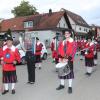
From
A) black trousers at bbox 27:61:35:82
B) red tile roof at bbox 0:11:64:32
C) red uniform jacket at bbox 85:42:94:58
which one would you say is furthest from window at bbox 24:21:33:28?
black trousers at bbox 27:61:35:82

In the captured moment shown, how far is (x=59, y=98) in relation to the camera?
8.39 metres

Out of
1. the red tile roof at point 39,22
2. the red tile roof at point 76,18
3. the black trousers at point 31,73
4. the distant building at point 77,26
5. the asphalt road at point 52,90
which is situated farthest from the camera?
the red tile roof at point 76,18

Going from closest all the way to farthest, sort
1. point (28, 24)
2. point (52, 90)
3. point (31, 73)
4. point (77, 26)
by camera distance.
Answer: point (52, 90) → point (31, 73) → point (28, 24) → point (77, 26)

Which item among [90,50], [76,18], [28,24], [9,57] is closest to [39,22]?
[28,24]

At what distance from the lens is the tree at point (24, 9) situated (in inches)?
2889

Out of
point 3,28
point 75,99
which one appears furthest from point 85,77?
point 3,28

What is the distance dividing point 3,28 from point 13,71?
50.3 metres

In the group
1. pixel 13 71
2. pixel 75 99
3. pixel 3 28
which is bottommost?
pixel 75 99

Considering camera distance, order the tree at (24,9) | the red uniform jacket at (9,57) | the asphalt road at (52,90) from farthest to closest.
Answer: the tree at (24,9), the red uniform jacket at (9,57), the asphalt road at (52,90)

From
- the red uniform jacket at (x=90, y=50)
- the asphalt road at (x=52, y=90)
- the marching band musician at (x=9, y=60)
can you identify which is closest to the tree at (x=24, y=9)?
the red uniform jacket at (x=90, y=50)

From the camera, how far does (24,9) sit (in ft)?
241

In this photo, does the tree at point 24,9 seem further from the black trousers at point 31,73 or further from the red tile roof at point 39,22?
the black trousers at point 31,73

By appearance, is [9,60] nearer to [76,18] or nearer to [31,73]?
[31,73]

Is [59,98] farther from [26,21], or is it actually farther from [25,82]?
[26,21]
